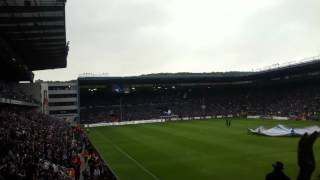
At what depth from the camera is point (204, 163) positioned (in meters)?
28.6

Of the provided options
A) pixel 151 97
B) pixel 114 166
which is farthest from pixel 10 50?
pixel 151 97

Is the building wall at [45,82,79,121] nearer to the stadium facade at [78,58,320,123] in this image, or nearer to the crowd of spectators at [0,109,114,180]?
the stadium facade at [78,58,320,123]

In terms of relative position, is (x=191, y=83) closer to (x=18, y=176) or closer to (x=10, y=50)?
(x=10, y=50)

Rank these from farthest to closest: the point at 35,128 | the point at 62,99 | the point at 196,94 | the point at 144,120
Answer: the point at 62,99
the point at 196,94
the point at 144,120
the point at 35,128

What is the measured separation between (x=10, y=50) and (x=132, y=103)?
63228 mm

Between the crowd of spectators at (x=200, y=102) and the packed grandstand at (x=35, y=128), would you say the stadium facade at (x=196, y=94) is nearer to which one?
the crowd of spectators at (x=200, y=102)

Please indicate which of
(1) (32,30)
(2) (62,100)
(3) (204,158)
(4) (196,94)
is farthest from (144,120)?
(3) (204,158)

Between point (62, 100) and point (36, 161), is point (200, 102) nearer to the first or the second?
point (62, 100)

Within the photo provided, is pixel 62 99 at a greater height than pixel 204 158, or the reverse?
pixel 62 99

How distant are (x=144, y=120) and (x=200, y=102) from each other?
23518mm

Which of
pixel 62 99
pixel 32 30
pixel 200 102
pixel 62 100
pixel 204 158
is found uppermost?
pixel 32 30

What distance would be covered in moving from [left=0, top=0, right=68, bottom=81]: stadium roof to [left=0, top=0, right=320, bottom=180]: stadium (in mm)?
91

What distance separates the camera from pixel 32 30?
37.2 m

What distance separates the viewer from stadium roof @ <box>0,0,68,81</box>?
2856 centimetres
